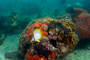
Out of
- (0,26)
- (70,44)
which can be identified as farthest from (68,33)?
(0,26)

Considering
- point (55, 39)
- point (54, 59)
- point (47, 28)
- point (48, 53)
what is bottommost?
point (54, 59)

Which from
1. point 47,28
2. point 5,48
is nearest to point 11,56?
point 5,48

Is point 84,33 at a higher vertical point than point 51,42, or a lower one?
higher

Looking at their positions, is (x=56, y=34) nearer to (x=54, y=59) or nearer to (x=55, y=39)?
(x=55, y=39)

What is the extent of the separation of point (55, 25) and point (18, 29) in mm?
8067

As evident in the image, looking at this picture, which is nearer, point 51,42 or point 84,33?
point 51,42

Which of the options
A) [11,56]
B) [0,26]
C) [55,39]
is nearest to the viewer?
[55,39]

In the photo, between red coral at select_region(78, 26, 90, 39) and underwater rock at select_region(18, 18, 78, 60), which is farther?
red coral at select_region(78, 26, 90, 39)

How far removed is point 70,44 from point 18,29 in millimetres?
8693

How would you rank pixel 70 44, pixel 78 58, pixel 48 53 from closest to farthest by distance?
pixel 48 53 → pixel 70 44 → pixel 78 58

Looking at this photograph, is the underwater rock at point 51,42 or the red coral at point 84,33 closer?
the underwater rock at point 51,42

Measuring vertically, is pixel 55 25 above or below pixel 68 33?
above

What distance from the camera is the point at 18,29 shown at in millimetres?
11266

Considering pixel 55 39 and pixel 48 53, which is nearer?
pixel 48 53
